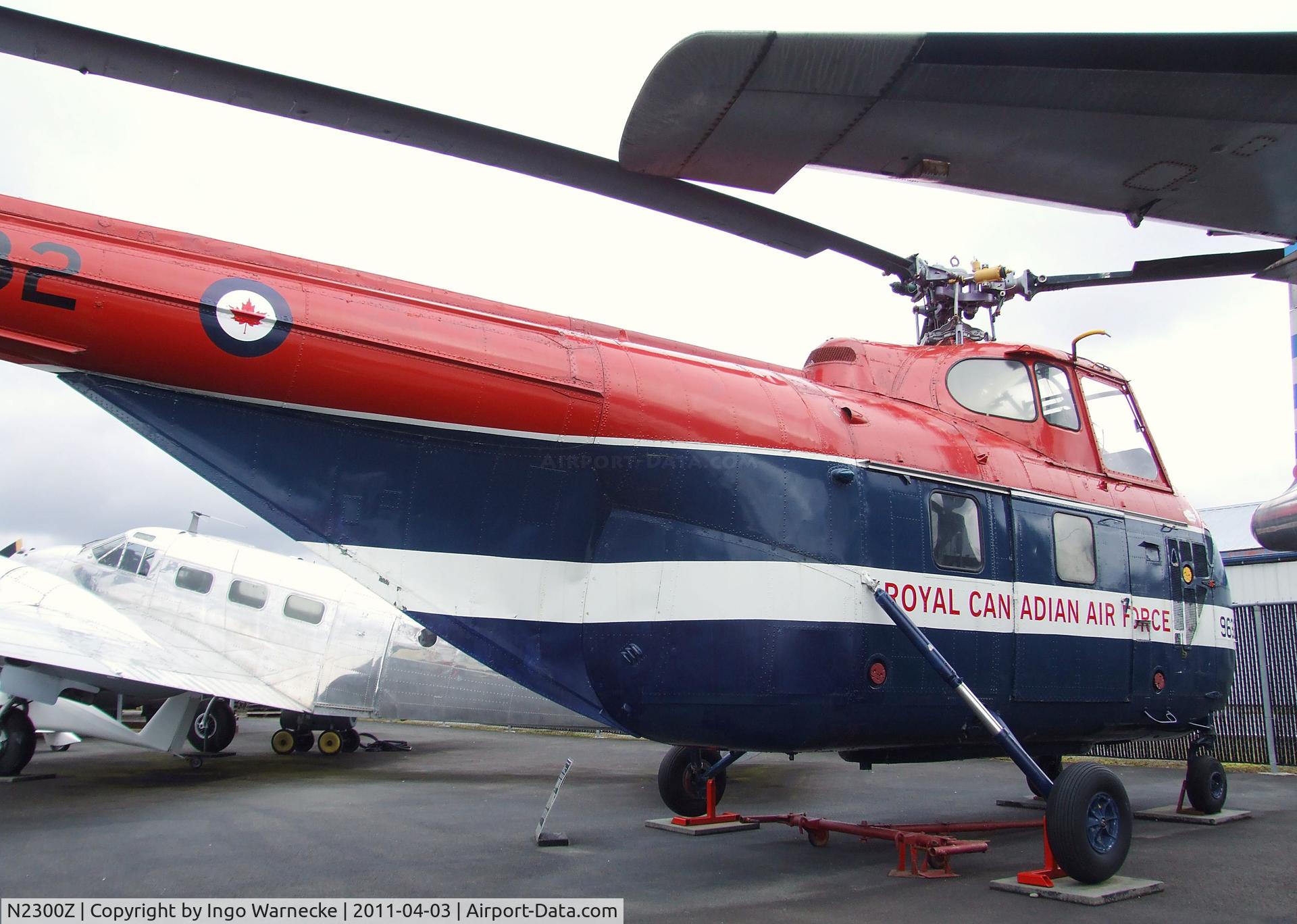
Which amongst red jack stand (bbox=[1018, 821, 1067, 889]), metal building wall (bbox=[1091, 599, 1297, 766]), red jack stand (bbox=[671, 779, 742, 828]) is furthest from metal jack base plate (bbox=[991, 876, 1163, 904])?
metal building wall (bbox=[1091, 599, 1297, 766])

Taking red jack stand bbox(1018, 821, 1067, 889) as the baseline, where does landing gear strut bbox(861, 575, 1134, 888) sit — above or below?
above

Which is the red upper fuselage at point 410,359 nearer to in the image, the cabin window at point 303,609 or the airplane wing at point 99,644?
the airplane wing at point 99,644

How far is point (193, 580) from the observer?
15.1m

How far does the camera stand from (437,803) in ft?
35.8

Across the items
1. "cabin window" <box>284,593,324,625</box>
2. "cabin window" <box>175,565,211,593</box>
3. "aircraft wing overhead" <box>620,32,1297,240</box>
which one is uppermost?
"aircraft wing overhead" <box>620,32,1297,240</box>

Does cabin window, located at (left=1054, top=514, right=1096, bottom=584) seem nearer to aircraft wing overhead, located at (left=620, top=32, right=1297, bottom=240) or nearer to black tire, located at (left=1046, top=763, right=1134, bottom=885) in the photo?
black tire, located at (left=1046, top=763, right=1134, bottom=885)

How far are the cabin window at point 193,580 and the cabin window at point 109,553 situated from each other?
42.7 inches

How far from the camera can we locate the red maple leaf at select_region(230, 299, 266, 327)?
5191 mm

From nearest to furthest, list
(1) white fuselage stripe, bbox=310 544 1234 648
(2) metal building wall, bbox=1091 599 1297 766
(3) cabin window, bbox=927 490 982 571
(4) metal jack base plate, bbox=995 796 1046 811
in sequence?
(1) white fuselage stripe, bbox=310 544 1234 648
(3) cabin window, bbox=927 490 982 571
(4) metal jack base plate, bbox=995 796 1046 811
(2) metal building wall, bbox=1091 599 1297 766

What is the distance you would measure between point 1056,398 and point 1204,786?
15.6ft

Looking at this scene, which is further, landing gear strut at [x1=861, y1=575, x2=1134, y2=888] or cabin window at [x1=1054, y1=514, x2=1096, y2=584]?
cabin window at [x1=1054, y1=514, x2=1096, y2=584]

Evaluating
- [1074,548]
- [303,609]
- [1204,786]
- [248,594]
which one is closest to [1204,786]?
[1204,786]

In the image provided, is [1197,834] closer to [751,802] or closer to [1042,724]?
[1042,724]

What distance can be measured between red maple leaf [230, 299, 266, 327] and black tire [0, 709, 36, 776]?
1071 cm
